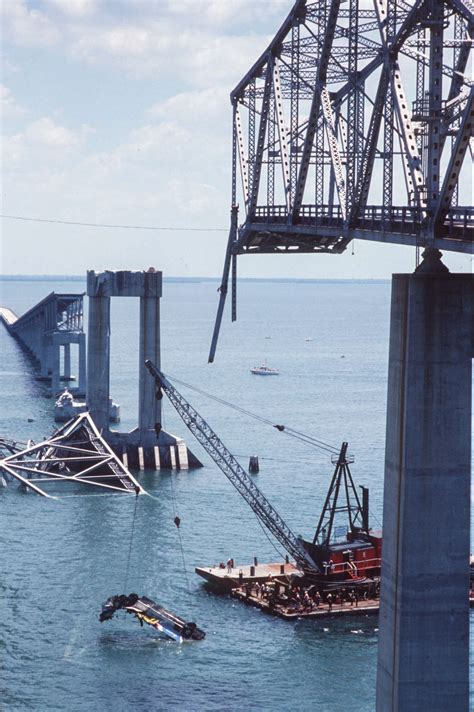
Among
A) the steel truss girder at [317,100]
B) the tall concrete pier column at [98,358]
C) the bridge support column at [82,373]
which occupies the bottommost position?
the bridge support column at [82,373]

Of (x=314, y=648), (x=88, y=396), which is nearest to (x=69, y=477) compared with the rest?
(x=88, y=396)

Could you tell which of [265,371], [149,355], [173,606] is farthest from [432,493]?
[265,371]

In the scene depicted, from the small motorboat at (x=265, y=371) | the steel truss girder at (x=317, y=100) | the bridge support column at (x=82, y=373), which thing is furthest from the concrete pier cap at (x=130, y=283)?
the small motorboat at (x=265, y=371)

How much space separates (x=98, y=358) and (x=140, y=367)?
3.58 m

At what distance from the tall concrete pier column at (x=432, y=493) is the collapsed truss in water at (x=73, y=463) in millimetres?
59782

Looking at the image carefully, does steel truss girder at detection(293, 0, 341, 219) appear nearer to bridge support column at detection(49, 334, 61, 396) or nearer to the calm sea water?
Result: the calm sea water

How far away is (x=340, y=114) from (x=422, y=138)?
1229cm

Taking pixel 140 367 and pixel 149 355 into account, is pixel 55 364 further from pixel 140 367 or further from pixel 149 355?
pixel 149 355

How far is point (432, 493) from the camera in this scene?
35312 millimetres

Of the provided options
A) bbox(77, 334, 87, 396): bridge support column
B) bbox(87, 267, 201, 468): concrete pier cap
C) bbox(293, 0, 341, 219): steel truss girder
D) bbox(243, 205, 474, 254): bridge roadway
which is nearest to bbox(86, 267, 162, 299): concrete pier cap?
bbox(87, 267, 201, 468): concrete pier cap

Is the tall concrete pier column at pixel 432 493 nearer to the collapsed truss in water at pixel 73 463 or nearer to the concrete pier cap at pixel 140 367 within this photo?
the collapsed truss in water at pixel 73 463

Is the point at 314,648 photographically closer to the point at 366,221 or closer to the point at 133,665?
the point at 133,665

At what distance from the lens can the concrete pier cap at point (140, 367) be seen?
10675 cm

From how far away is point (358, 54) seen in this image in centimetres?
4278
